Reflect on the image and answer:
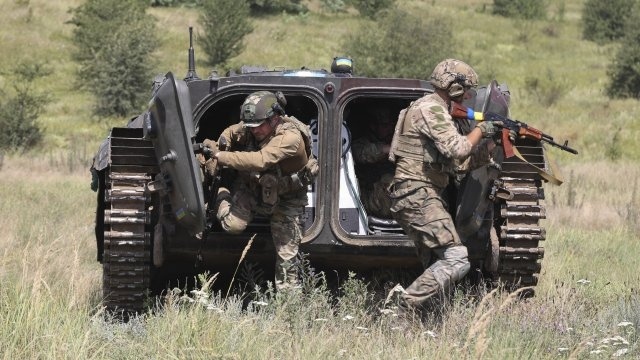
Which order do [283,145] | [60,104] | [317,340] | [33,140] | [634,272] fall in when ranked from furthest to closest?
[60,104]
[33,140]
[634,272]
[283,145]
[317,340]

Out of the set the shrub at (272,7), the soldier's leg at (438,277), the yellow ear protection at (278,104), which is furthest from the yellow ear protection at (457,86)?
the shrub at (272,7)

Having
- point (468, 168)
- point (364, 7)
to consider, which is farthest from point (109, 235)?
point (364, 7)

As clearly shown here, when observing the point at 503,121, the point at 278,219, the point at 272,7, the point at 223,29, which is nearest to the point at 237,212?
the point at 278,219

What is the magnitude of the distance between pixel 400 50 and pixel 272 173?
25925 millimetres

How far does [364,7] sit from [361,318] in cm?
4739

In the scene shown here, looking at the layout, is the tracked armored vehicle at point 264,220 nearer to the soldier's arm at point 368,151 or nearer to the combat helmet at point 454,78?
the combat helmet at point 454,78

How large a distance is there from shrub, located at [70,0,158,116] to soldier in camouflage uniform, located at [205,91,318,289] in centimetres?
2441

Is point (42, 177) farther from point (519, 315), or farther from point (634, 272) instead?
point (519, 315)

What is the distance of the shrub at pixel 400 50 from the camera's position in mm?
31484

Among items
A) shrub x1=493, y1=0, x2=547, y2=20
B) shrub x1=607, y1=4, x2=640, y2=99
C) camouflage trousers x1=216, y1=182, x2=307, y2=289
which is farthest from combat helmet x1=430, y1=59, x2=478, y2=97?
shrub x1=493, y1=0, x2=547, y2=20

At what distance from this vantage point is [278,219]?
6.38m

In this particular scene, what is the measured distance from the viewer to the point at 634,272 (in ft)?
26.8

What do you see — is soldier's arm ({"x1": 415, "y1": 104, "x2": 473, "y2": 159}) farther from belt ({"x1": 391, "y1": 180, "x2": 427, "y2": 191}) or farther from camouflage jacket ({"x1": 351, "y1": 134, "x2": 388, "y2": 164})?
camouflage jacket ({"x1": 351, "y1": 134, "x2": 388, "y2": 164})

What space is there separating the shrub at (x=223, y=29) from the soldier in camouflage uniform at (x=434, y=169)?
33947 mm
